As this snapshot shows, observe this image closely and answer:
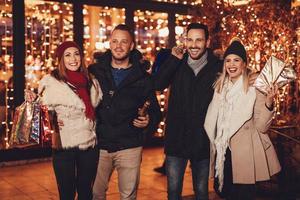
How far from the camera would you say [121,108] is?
4352 millimetres

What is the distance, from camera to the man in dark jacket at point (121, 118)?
4.36 metres

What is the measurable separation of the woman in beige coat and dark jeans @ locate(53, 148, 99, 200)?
1159 millimetres

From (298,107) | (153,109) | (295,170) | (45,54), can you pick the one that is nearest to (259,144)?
(153,109)

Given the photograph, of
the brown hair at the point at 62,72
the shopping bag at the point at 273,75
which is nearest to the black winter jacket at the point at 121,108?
the brown hair at the point at 62,72

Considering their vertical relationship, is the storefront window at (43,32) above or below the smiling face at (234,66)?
above

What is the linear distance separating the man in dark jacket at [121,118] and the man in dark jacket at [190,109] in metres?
0.27

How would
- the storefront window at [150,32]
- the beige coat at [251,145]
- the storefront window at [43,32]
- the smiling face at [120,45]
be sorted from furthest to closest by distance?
the storefront window at [150,32] < the storefront window at [43,32] < the smiling face at [120,45] < the beige coat at [251,145]

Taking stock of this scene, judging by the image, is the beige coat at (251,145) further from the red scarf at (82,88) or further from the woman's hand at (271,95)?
the red scarf at (82,88)

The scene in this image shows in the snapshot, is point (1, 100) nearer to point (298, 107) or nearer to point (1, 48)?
point (1, 48)

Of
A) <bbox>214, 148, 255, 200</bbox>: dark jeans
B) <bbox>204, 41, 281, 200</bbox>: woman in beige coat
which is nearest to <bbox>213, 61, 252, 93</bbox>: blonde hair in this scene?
<bbox>204, 41, 281, 200</bbox>: woman in beige coat

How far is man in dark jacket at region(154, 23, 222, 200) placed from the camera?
4559 millimetres

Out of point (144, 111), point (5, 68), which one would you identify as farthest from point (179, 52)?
point (5, 68)

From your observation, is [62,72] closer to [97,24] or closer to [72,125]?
[72,125]

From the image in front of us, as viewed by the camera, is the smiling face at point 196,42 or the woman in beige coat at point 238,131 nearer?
the woman in beige coat at point 238,131
